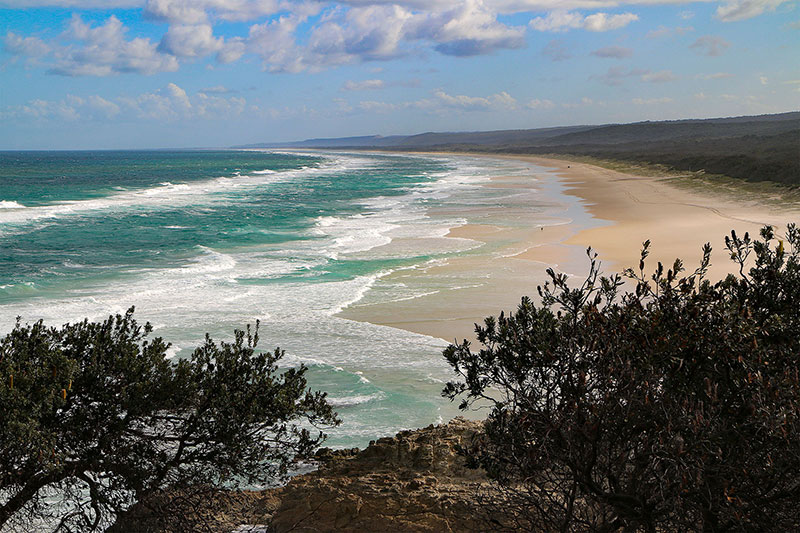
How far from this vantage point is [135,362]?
21.4ft

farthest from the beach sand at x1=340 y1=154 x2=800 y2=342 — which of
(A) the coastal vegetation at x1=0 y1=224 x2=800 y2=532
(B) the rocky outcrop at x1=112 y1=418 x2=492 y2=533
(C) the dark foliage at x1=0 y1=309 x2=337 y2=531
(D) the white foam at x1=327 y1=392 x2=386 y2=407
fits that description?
(C) the dark foliage at x1=0 y1=309 x2=337 y2=531

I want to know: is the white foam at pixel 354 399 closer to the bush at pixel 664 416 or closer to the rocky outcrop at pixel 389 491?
the rocky outcrop at pixel 389 491

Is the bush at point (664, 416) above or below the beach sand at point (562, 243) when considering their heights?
above

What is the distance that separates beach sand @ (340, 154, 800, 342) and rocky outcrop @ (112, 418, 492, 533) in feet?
20.9

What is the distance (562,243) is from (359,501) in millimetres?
21155

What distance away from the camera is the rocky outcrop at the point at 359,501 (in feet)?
21.4

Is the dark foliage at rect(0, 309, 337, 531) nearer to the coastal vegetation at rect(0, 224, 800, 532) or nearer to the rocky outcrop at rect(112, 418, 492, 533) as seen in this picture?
the coastal vegetation at rect(0, 224, 800, 532)

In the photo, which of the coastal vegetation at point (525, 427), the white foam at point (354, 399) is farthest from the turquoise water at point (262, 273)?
the coastal vegetation at point (525, 427)

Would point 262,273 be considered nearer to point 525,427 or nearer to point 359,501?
point 359,501

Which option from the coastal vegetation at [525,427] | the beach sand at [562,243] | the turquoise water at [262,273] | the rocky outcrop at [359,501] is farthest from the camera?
the beach sand at [562,243]

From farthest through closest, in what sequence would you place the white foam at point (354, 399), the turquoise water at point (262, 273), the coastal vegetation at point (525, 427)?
1. the turquoise water at point (262, 273)
2. the white foam at point (354, 399)
3. the coastal vegetation at point (525, 427)

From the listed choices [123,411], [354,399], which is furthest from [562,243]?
[123,411]

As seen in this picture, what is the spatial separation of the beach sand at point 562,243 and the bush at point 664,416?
27.7 feet

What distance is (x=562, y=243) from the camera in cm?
2661
